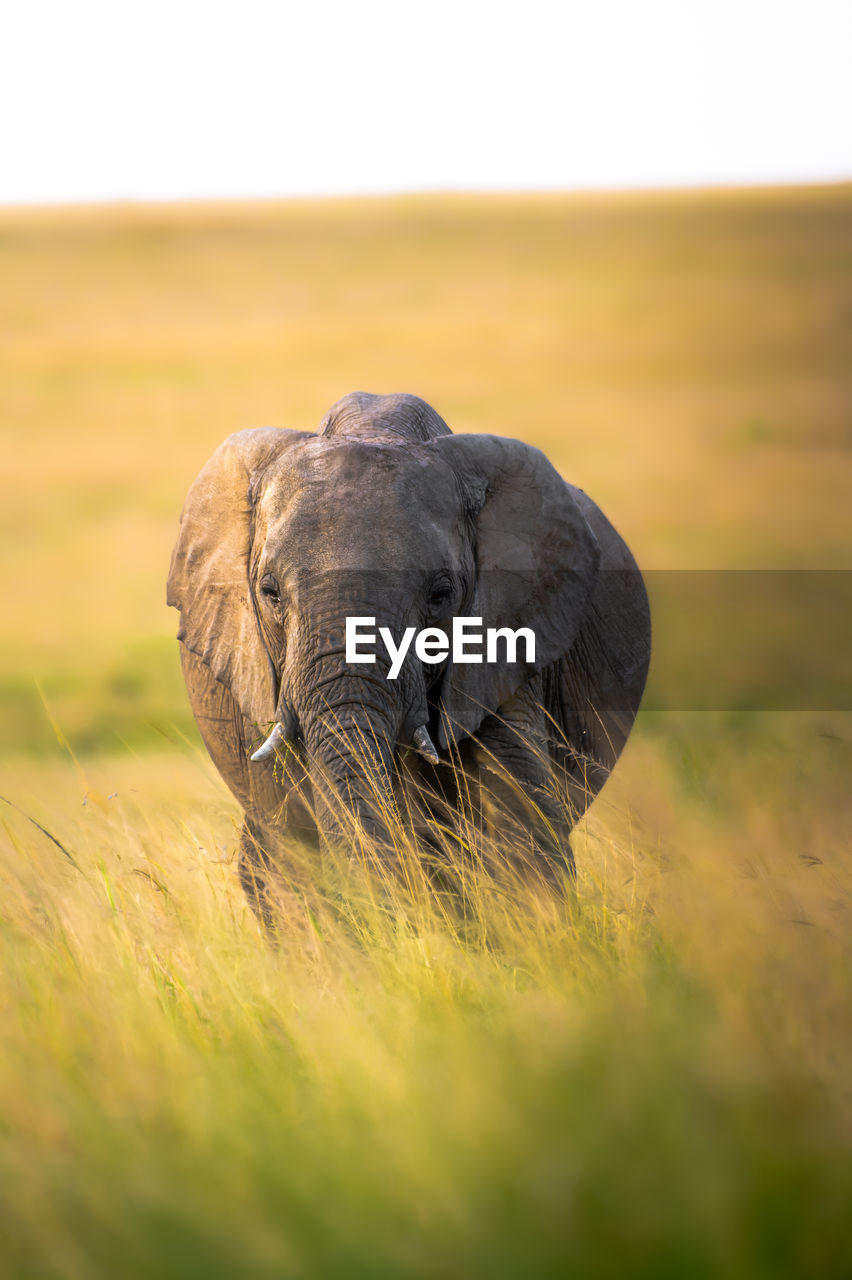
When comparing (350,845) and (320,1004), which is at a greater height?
(350,845)

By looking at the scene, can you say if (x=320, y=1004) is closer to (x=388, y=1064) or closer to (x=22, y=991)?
(x=388, y=1064)

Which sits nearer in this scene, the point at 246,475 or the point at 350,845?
the point at 350,845

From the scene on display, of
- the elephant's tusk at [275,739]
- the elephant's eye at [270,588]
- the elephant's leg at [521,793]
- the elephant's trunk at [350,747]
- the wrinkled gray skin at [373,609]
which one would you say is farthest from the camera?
the elephant's leg at [521,793]

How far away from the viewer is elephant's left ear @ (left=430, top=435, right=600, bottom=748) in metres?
5.55

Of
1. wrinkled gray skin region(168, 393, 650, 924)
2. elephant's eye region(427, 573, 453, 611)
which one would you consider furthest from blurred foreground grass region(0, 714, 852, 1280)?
elephant's eye region(427, 573, 453, 611)

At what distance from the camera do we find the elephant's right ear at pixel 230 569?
5.56 m

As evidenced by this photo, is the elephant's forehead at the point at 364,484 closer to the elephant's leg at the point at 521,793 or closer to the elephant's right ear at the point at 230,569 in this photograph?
the elephant's right ear at the point at 230,569

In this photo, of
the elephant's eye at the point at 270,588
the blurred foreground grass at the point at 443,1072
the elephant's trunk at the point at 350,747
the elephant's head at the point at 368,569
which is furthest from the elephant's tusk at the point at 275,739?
the blurred foreground grass at the point at 443,1072

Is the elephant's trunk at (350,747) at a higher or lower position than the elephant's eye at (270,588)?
lower

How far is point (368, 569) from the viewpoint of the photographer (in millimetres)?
4949

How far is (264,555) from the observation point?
17.0ft

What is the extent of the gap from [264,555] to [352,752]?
0.90 meters

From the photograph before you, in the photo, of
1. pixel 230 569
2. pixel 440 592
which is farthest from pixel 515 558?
pixel 230 569

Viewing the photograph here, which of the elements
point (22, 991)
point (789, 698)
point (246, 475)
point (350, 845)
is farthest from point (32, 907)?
point (789, 698)
